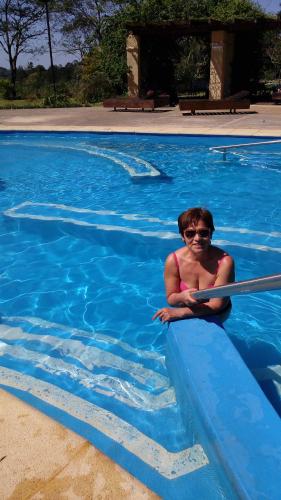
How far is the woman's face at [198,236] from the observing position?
2.66 m

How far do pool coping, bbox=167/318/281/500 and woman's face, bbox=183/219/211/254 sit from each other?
52cm

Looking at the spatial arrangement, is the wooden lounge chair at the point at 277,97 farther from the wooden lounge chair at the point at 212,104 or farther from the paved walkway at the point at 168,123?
the wooden lounge chair at the point at 212,104

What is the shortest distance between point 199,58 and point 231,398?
34433mm

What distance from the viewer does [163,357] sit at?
3658 millimetres

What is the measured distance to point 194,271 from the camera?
2.94 meters

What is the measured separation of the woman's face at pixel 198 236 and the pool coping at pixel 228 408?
52cm

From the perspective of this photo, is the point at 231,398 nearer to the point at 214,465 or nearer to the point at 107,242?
the point at 214,465

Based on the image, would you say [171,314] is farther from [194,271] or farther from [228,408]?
[228,408]

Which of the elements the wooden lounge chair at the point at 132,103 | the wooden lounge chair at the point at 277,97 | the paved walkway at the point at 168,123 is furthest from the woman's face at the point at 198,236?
the wooden lounge chair at the point at 277,97

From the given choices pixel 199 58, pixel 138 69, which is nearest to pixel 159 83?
pixel 138 69

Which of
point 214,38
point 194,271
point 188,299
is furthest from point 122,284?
point 214,38

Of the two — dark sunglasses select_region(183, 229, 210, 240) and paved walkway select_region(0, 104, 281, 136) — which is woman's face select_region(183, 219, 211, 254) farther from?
paved walkway select_region(0, 104, 281, 136)

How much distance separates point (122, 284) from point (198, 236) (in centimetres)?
255

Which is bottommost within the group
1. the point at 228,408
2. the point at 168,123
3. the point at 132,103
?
the point at 228,408
